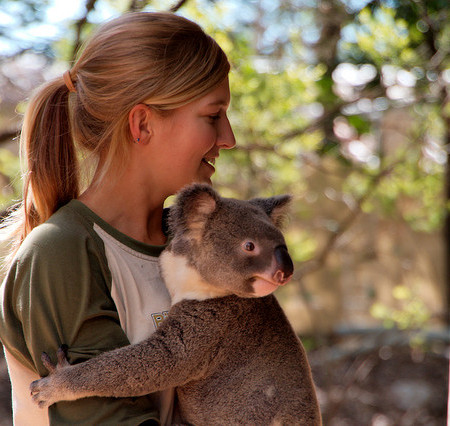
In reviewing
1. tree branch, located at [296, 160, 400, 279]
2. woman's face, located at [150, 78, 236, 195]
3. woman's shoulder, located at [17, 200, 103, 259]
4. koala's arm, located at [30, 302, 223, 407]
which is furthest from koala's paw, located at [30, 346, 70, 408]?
tree branch, located at [296, 160, 400, 279]

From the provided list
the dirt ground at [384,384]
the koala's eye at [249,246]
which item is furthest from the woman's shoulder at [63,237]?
the dirt ground at [384,384]

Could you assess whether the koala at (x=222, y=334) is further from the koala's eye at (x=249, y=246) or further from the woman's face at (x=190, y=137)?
the woman's face at (x=190, y=137)

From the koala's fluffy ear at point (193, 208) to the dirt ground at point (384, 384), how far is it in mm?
3813

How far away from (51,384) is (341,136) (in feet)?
12.1

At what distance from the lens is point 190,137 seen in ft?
5.69

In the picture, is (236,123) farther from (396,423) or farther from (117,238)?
(396,423)

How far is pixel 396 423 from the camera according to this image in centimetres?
551

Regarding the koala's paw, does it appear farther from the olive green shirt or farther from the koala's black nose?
the koala's black nose

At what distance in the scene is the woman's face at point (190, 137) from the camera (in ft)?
5.69

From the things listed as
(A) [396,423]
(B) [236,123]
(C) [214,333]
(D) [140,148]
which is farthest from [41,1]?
(A) [396,423]

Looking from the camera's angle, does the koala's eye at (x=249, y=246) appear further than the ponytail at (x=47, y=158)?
No

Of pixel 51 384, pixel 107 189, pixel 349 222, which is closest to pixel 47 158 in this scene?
pixel 107 189

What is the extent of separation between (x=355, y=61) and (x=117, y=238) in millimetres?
2717

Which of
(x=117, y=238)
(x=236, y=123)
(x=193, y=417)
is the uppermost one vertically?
(x=117, y=238)
